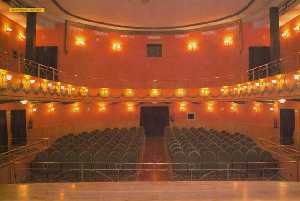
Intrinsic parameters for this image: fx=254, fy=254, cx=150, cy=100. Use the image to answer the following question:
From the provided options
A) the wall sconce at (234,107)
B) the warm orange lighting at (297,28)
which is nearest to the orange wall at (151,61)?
the wall sconce at (234,107)

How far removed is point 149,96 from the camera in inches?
768

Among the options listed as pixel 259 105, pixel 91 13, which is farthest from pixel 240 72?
pixel 91 13

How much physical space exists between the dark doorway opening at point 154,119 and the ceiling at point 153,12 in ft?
22.8

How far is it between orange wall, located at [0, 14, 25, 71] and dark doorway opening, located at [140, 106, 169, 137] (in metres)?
10.4

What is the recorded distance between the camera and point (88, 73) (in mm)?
20172

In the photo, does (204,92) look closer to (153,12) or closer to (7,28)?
(153,12)

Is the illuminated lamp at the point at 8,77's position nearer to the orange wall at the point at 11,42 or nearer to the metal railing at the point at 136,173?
the metal railing at the point at 136,173

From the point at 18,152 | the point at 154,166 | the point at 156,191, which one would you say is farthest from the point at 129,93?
the point at 156,191

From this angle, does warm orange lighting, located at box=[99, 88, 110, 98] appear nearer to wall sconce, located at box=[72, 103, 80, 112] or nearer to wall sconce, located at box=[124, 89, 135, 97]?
wall sconce, located at box=[124, 89, 135, 97]

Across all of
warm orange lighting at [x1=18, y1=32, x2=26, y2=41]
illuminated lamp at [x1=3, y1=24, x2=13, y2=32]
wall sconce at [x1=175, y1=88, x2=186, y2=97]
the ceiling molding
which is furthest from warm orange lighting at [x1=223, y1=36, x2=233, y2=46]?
illuminated lamp at [x1=3, y1=24, x2=13, y2=32]

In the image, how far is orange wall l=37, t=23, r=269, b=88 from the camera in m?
19.5

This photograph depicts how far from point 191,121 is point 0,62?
14.4 metres

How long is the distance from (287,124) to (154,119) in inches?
416

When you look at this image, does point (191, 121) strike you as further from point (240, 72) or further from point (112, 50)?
point (112, 50)
